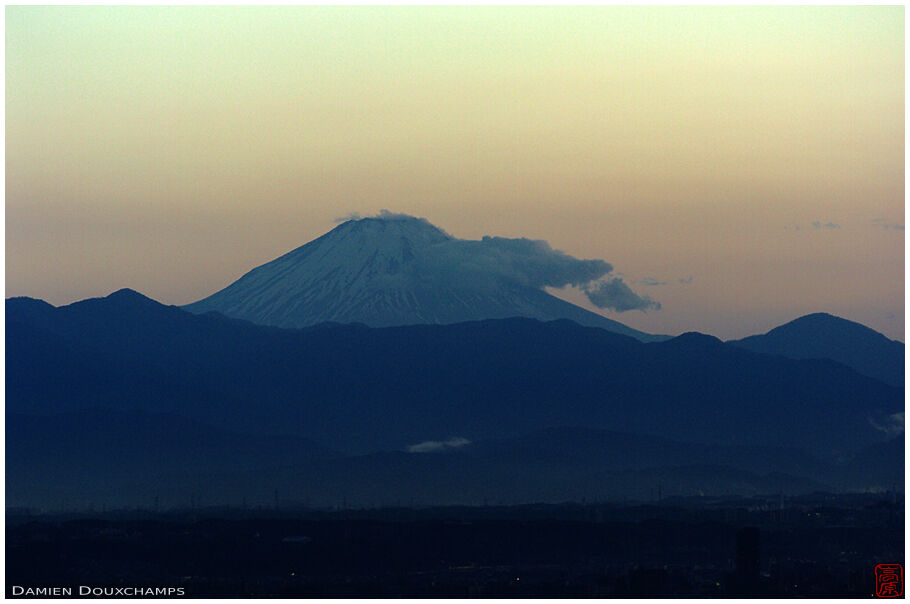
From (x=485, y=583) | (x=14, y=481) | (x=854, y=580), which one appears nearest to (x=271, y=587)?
(x=485, y=583)

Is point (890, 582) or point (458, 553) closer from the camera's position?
point (890, 582)

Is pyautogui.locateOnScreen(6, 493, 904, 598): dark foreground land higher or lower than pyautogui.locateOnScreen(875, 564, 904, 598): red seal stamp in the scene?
lower

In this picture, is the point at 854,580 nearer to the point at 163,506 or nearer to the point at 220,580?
the point at 220,580

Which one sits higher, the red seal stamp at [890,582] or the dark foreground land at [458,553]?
the red seal stamp at [890,582]

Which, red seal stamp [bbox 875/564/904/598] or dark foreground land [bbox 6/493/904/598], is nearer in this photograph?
red seal stamp [bbox 875/564/904/598]
